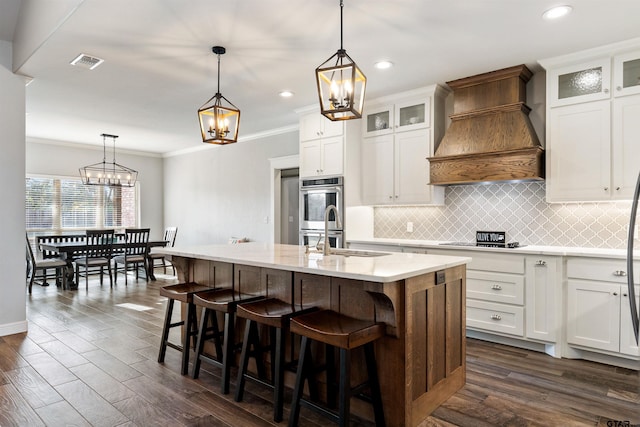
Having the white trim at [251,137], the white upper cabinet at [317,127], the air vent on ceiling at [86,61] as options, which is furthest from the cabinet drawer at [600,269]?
the air vent on ceiling at [86,61]

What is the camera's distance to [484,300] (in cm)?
366

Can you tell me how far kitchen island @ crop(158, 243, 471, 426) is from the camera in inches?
83.7

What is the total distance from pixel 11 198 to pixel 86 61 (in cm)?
161

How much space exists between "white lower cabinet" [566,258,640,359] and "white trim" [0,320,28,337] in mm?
5068

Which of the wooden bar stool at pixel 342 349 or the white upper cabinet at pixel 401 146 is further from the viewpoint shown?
the white upper cabinet at pixel 401 146

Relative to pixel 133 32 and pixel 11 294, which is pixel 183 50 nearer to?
pixel 133 32

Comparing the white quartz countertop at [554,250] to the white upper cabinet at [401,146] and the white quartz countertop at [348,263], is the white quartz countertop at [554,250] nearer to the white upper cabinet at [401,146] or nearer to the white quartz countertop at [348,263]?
the white upper cabinet at [401,146]

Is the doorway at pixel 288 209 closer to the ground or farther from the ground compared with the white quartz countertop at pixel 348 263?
farther from the ground

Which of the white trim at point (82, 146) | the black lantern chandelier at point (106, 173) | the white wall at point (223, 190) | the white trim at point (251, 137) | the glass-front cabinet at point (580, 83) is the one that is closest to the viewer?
the glass-front cabinet at point (580, 83)

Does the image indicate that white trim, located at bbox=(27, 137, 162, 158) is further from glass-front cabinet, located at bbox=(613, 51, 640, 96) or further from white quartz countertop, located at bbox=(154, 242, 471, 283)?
glass-front cabinet, located at bbox=(613, 51, 640, 96)

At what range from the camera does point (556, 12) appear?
2682 millimetres

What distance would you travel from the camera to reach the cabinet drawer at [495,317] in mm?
3471

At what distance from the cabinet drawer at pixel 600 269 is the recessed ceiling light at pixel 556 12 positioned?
1.85 meters

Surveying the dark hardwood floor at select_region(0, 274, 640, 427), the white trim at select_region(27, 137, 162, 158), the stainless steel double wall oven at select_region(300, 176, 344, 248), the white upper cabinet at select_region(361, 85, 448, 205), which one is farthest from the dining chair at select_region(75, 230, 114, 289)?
the white upper cabinet at select_region(361, 85, 448, 205)
